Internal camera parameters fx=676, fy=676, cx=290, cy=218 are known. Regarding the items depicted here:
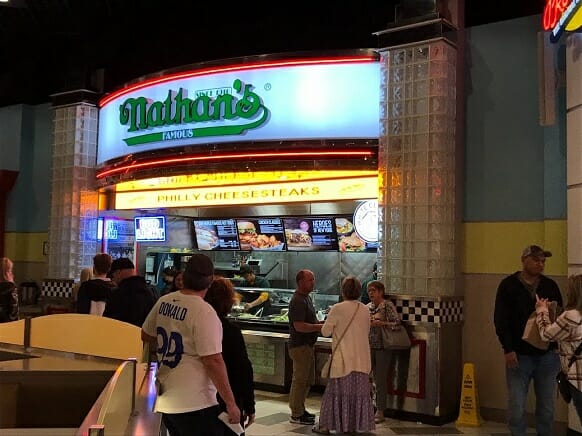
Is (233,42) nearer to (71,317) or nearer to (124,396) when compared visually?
(71,317)

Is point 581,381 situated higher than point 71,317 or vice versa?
point 71,317

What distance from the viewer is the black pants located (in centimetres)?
386

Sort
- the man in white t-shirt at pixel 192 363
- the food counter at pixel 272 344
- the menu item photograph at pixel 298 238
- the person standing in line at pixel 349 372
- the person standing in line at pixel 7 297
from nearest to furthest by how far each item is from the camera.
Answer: the man in white t-shirt at pixel 192 363
the person standing in line at pixel 349 372
the person standing in line at pixel 7 297
the food counter at pixel 272 344
the menu item photograph at pixel 298 238

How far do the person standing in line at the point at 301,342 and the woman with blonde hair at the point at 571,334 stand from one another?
95.3 inches

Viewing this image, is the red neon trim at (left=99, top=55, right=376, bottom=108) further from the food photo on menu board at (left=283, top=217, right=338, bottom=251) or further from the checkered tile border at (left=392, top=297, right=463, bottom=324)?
the checkered tile border at (left=392, top=297, right=463, bottom=324)

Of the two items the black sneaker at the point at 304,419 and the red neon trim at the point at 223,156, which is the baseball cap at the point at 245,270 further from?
the black sneaker at the point at 304,419

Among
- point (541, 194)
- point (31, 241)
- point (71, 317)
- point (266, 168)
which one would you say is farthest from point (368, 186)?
point (31, 241)

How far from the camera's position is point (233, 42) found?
36.1ft

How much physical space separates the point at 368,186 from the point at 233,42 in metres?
4.12

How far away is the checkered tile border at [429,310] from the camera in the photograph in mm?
7159

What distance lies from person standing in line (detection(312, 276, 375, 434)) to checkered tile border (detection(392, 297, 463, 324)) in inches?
44.8

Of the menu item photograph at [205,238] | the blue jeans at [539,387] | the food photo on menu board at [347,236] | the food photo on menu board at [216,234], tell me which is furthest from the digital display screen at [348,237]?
the blue jeans at [539,387]

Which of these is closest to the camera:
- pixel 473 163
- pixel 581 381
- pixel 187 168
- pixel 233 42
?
pixel 581 381

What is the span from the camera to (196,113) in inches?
352
